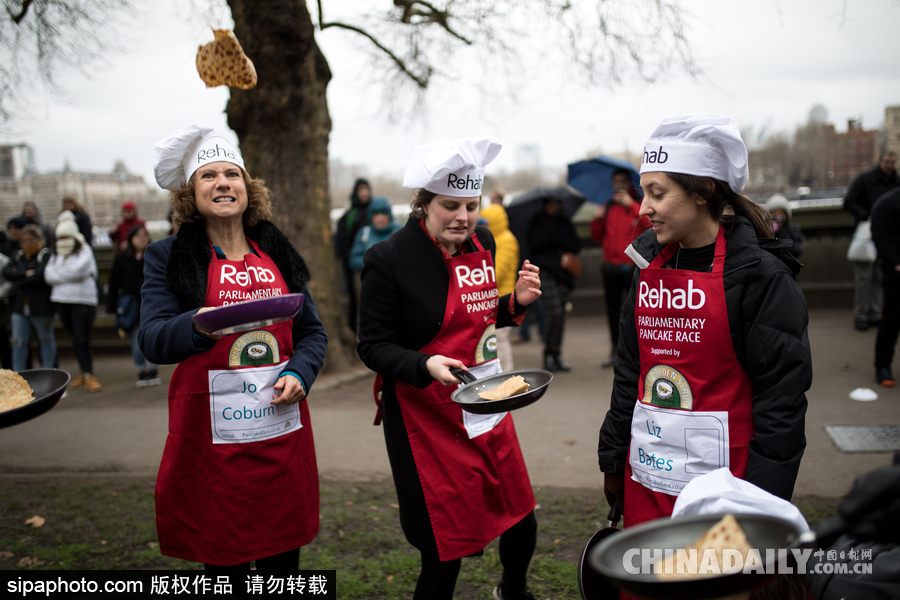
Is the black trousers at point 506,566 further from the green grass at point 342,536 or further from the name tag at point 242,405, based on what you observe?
the name tag at point 242,405

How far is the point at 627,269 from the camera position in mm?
7727

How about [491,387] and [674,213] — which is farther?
[491,387]

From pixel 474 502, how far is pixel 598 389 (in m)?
4.71

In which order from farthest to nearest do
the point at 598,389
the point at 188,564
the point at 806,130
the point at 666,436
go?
the point at 806,130 → the point at 598,389 → the point at 188,564 → the point at 666,436

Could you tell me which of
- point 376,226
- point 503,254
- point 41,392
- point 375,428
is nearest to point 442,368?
point 41,392

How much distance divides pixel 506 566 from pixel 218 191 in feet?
6.85

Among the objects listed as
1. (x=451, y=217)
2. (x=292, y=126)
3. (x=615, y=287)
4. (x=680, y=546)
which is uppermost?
(x=292, y=126)

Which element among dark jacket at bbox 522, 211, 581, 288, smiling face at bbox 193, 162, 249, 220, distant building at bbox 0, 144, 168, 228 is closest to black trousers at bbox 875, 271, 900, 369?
dark jacket at bbox 522, 211, 581, 288

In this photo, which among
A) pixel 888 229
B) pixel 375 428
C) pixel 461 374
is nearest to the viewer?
pixel 461 374

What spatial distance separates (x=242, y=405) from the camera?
8.91 feet

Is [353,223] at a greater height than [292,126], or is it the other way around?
[292,126]

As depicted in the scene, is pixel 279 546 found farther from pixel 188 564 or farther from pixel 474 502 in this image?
pixel 188 564

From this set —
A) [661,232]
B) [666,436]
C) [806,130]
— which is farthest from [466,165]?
[806,130]

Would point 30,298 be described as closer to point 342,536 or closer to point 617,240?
point 342,536
